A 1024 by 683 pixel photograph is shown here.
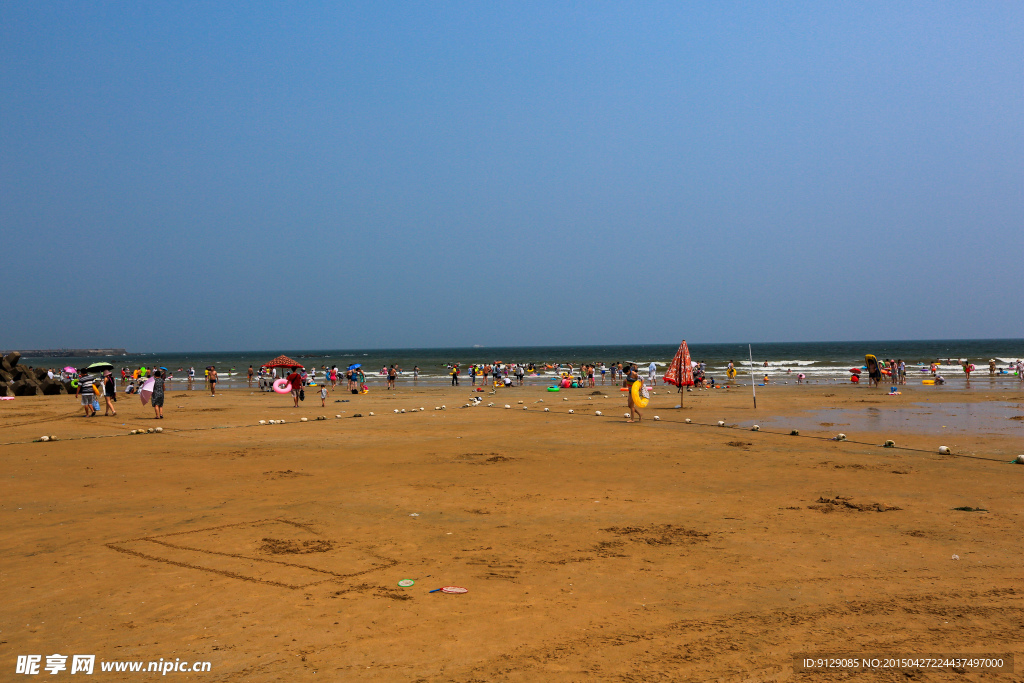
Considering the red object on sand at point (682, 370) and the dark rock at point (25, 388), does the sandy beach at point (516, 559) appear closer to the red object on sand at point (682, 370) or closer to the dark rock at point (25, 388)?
the red object on sand at point (682, 370)

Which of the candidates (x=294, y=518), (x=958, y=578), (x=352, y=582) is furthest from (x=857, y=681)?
(x=294, y=518)

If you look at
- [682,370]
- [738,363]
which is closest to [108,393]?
[682,370]

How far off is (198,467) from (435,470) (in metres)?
4.70

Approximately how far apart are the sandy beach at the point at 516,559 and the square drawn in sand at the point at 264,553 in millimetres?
36

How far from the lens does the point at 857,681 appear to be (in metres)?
4.04

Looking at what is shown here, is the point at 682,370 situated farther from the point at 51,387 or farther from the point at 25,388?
the point at 51,387

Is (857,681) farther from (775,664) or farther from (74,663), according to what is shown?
(74,663)

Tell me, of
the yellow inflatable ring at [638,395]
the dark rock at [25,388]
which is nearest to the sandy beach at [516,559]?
the yellow inflatable ring at [638,395]

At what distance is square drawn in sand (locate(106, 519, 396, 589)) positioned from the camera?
6070mm

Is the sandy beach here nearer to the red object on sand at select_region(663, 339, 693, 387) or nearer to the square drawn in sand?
the square drawn in sand

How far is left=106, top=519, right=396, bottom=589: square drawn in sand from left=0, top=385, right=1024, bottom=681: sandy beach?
4 centimetres

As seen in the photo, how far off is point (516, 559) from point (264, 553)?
2678 millimetres

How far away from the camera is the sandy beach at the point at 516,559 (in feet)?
14.8

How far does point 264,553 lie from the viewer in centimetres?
670
